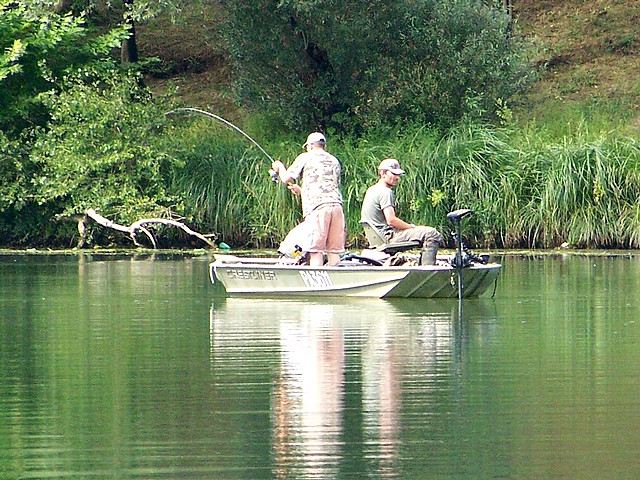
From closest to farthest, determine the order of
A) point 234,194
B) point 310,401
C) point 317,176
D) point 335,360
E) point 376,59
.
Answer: point 310,401
point 335,360
point 317,176
point 234,194
point 376,59

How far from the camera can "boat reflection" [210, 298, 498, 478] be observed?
8578 mm

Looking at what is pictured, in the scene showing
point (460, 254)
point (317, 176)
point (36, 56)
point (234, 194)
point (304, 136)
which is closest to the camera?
point (460, 254)

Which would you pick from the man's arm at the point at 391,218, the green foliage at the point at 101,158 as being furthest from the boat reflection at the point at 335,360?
the green foliage at the point at 101,158

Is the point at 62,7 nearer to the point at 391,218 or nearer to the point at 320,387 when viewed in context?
the point at 391,218

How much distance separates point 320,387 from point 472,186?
16799 mm

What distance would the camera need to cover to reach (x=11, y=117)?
94.8 ft

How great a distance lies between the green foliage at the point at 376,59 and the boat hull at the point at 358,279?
10.9 meters

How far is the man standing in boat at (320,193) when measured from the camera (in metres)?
17.3

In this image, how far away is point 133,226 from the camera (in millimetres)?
27172

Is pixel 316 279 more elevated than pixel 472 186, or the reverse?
pixel 472 186

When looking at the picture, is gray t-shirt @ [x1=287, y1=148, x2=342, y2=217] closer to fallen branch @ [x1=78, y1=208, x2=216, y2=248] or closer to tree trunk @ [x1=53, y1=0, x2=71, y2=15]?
fallen branch @ [x1=78, y1=208, x2=216, y2=248]

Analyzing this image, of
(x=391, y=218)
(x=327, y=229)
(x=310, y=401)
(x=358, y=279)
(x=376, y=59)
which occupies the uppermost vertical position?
(x=376, y=59)

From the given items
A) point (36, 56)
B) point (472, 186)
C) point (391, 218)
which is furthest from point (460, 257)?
point (36, 56)

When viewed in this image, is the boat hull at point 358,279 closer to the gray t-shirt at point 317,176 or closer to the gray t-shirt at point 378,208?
the gray t-shirt at point 378,208
